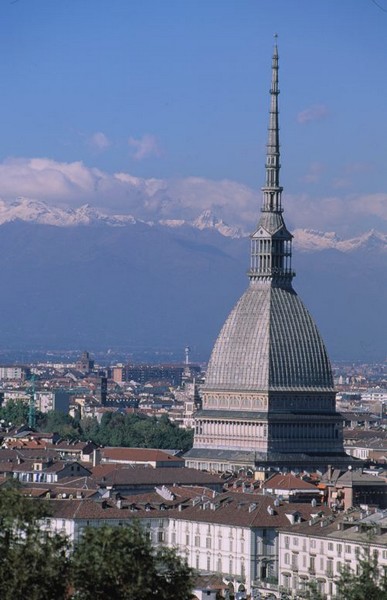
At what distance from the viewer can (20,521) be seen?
55938 millimetres

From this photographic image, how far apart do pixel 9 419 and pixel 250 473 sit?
52602mm

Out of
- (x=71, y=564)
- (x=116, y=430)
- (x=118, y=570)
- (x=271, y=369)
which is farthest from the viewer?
(x=116, y=430)

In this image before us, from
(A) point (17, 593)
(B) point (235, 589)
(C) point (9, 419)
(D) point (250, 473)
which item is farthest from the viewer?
(C) point (9, 419)

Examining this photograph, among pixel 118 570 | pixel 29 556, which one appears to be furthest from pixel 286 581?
pixel 29 556

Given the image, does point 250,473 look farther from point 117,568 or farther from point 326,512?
point 117,568

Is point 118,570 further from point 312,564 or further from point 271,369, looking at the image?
point 271,369

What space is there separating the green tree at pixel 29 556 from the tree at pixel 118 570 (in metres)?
0.39

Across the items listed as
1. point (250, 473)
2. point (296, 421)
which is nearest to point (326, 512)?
point (250, 473)

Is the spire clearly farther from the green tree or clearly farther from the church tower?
the green tree

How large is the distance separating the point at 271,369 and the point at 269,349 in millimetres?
1275

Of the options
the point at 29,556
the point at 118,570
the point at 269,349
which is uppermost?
the point at 269,349

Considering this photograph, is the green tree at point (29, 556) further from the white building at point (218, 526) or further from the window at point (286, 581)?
the window at point (286, 581)

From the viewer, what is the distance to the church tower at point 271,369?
158m

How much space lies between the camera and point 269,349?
16125 centimetres
